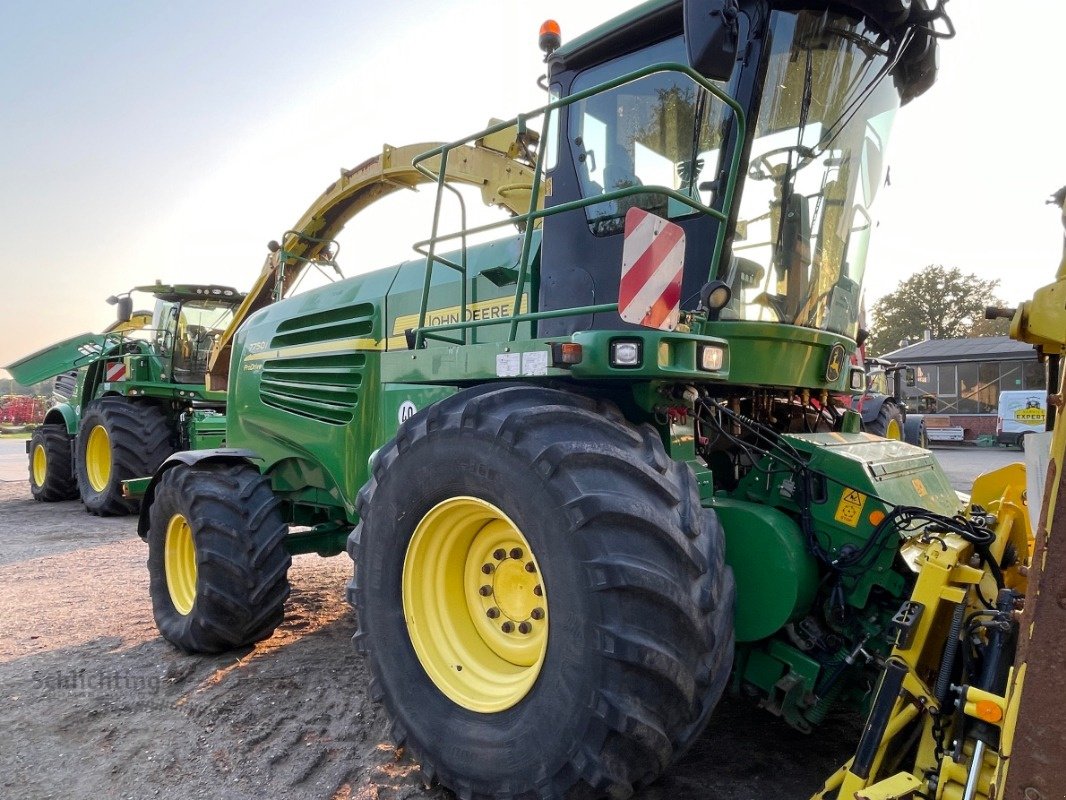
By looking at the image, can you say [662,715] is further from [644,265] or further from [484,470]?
[644,265]

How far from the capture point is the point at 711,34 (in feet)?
7.44

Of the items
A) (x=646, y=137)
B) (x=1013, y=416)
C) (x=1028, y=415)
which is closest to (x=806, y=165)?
(x=646, y=137)

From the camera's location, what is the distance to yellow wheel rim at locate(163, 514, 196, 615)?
439cm

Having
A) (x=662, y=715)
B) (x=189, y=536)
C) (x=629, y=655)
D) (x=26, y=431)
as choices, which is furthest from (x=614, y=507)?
(x=26, y=431)

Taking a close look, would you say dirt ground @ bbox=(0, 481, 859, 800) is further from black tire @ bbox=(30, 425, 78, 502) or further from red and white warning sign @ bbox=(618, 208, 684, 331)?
black tire @ bbox=(30, 425, 78, 502)

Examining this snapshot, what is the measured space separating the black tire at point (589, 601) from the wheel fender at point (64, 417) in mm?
11391

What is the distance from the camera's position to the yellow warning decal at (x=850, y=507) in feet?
8.46

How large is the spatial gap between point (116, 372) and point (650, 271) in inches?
433

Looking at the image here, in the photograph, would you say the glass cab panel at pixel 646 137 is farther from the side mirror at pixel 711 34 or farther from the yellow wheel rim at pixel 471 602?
the yellow wheel rim at pixel 471 602

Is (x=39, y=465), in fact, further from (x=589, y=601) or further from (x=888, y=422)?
(x=888, y=422)

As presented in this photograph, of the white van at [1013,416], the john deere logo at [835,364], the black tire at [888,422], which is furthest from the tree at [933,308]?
the john deere logo at [835,364]

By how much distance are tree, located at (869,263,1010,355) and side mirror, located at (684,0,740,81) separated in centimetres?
4542

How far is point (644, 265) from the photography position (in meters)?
2.30

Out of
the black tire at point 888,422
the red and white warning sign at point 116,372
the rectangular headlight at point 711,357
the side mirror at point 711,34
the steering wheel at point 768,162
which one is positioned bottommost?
the black tire at point 888,422
